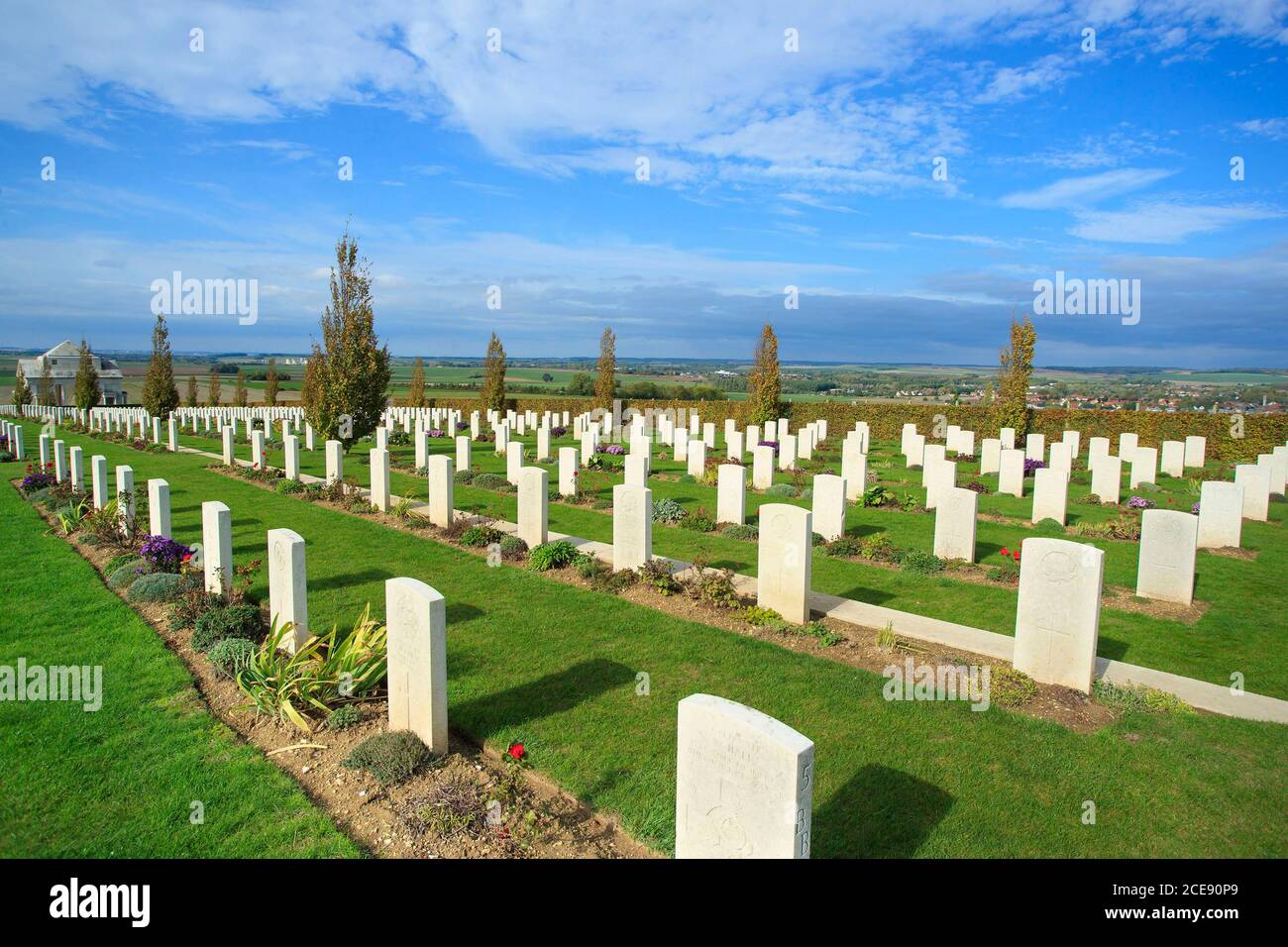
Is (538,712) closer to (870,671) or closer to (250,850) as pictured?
(250,850)

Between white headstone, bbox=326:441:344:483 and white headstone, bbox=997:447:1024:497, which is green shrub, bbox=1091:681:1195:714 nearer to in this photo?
white headstone, bbox=997:447:1024:497

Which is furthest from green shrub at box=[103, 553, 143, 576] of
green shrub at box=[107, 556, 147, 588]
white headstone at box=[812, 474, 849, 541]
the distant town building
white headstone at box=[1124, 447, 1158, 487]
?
the distant town building

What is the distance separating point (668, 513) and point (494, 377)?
2888 cm

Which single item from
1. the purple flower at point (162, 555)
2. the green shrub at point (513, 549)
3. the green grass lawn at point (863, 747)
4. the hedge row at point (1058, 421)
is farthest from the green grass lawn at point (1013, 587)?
the hedge row at point (1058, 421)

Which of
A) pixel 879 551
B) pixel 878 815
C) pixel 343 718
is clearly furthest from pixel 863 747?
pixel 879 551

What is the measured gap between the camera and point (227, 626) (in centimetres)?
810

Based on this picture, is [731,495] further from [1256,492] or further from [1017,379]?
[1017,379]

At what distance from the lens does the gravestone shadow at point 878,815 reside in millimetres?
4590

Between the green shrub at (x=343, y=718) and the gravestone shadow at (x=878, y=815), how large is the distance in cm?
387

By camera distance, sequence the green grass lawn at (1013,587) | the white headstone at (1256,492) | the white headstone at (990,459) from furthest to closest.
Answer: the white headstone at (990,459) → the white headstone at (1256,492) → the green grass lawn at (1013,587)

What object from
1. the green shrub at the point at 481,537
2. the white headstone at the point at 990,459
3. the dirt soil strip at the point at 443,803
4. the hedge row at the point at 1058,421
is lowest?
the dirt soil strip at the point at 443,803

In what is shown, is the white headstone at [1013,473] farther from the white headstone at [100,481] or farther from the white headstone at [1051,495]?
the white headstone at [100,481]

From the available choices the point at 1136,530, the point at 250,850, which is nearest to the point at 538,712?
the point at 250,850

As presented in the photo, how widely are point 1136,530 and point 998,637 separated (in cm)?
776
